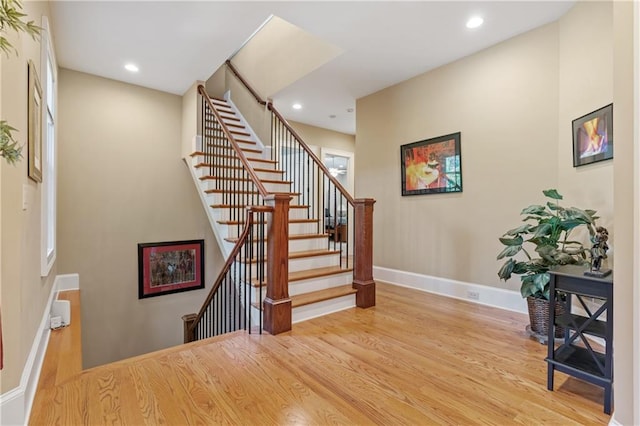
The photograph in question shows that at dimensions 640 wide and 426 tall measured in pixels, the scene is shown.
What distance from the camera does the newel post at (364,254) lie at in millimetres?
3348

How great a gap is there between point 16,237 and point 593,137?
3.83 metres

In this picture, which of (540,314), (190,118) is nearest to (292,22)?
(190,118)

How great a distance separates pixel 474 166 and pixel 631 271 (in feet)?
7.88

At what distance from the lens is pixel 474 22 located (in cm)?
297

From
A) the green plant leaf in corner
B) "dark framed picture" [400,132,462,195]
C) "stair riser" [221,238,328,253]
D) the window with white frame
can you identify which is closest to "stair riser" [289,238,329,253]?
"stair riser" [221,238,328,253]

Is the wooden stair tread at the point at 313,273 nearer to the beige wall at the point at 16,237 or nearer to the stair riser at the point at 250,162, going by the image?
the beige wall at the point at 16,237

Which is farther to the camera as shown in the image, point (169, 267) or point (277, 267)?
point (169, 267)

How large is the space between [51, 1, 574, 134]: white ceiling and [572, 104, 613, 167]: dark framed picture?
41.8 inches

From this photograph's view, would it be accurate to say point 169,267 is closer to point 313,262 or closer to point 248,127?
point 313,262

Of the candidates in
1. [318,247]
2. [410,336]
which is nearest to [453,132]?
[318,247]

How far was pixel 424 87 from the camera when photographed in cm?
403

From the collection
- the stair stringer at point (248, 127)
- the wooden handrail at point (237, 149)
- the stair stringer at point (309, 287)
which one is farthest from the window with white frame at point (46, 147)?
the stair stringer at point (248, 127)

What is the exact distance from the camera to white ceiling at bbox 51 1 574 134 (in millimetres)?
2770

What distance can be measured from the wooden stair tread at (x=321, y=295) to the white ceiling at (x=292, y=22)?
2.63 m
